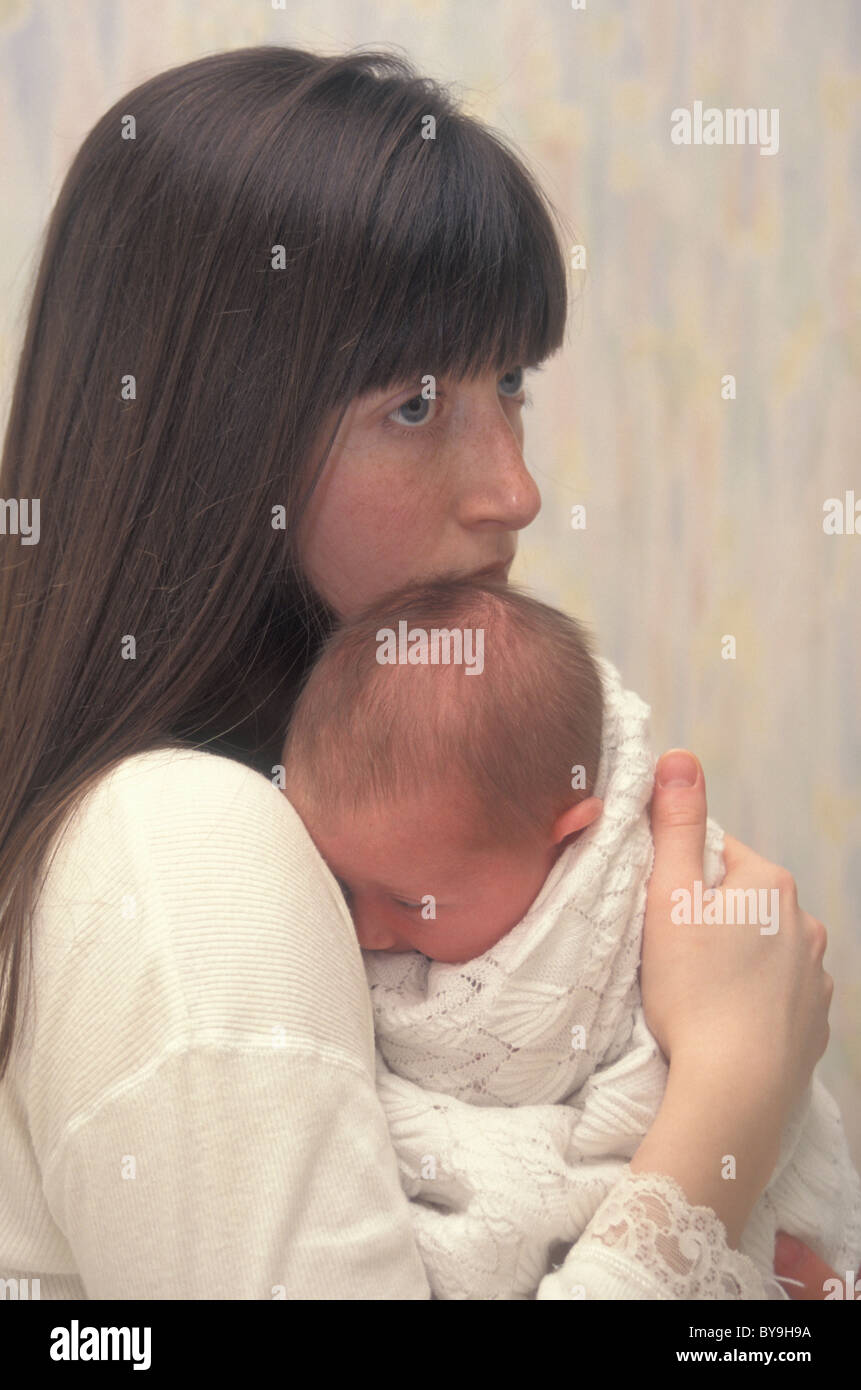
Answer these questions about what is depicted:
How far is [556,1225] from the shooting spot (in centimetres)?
77

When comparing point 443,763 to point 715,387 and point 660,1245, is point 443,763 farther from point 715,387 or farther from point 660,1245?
point 715,387

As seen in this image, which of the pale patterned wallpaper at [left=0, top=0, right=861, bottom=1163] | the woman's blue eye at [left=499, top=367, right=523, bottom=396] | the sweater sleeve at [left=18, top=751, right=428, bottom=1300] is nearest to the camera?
the sweater sleeve at [left=18, top=751, right=428, bottom=1300]

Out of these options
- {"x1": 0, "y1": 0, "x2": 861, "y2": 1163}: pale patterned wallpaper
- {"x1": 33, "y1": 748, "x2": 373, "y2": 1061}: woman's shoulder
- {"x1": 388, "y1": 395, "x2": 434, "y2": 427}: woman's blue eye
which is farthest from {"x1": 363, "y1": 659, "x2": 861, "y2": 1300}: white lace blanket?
{"x1": 0, "y1": 0, "x2": 861, "y2": 1163}: pale patterned wallpaper

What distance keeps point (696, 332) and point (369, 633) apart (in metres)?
1.22

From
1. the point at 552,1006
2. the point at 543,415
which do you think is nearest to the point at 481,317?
the point at 552,1006

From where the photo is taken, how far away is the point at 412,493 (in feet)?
3.06

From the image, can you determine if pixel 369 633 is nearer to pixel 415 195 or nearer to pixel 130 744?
pixel 130 744

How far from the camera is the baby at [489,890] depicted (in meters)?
0.81

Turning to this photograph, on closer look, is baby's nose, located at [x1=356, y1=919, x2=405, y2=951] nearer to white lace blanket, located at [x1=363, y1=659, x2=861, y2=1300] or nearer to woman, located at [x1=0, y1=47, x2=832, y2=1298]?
white lace blanket, located at [x1=363, y1=659, x2=861, y2=1300]

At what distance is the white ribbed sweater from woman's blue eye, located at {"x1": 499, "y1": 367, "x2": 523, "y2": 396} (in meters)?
0.50

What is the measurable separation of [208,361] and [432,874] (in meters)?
0.41

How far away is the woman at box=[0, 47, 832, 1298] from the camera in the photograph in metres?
0.63

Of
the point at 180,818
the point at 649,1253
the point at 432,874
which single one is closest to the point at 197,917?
the point at 180,818

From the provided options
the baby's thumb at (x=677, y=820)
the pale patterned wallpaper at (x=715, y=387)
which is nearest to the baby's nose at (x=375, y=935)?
the baby's thumb at (x=677, y=820)
